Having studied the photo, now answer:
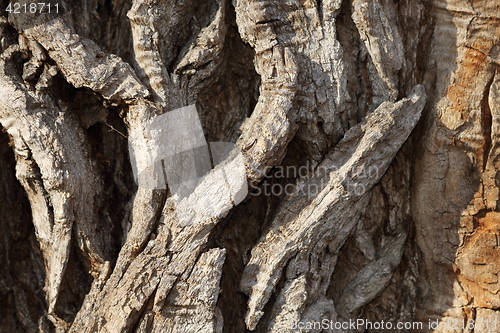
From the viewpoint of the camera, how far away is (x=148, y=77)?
220 cm

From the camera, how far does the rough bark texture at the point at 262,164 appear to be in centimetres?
214

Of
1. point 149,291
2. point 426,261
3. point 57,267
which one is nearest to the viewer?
point 149,291

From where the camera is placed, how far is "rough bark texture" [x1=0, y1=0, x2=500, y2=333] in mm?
2145

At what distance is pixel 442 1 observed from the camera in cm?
228

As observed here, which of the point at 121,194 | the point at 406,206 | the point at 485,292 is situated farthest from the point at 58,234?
Result: the point at 485,292

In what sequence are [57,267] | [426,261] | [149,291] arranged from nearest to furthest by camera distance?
[149,291] < [57,267] < [426,261]

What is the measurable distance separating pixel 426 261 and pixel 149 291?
1.24 meters

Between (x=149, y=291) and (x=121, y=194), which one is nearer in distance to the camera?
(x=149, y=291)

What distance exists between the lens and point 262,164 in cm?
217

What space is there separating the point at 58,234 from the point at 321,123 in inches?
46.7

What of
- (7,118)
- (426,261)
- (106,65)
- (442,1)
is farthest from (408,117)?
(7,118)

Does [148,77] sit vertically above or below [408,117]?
above

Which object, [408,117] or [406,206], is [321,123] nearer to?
[408,117]

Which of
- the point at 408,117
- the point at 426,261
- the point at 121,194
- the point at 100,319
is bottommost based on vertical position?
the point at 100,319
